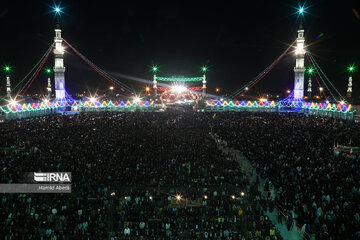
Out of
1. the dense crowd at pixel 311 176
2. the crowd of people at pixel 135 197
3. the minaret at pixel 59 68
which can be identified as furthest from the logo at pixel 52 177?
the minaret at pixel 59 68

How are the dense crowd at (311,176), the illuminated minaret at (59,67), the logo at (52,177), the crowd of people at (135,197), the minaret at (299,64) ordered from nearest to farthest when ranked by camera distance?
the crowd of people at (135,197), the dense crowd at (311,176), the logo at (52,177), the illuminated minaret at (59,67), the minaret at (299,64)

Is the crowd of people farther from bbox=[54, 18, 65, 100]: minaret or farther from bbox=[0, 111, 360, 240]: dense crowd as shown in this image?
bbox=[54, 18, 65, 100]: minaret

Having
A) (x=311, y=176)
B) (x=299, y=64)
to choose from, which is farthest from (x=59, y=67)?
(x=311, y=176)

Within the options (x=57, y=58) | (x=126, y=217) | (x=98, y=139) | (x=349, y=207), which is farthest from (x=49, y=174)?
(x=57, y=58)

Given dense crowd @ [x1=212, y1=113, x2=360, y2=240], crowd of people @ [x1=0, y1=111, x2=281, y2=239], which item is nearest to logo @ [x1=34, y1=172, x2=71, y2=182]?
crowd of people @ [x1=0, y1=111, x2=281, y2=239]

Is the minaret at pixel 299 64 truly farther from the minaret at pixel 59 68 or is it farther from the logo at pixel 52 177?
the logo at pixel 52 177

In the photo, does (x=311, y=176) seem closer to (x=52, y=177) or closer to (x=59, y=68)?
(x=52, y=177)

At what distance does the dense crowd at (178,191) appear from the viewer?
8680 millimetres

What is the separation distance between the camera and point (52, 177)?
12.9 m

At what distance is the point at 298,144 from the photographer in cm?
1814

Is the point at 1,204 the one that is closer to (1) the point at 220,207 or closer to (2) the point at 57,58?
(1) the point at 220,207

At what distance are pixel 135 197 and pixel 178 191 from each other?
1784mm

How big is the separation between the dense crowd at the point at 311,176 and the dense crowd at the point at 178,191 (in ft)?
0.13

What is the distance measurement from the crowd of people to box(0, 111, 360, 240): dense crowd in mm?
36
